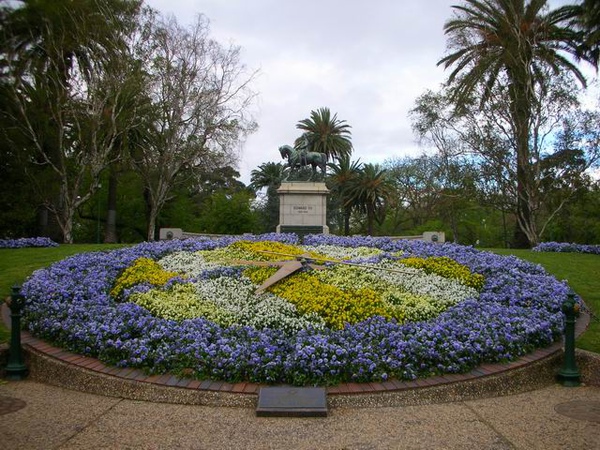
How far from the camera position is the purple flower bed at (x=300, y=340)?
5547mm

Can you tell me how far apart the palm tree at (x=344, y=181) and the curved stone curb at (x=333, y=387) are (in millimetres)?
36471

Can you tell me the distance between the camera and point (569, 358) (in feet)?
19.9

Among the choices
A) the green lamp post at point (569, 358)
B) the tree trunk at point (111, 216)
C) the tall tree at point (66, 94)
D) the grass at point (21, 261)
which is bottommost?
the green lamp post at point (569, 358)

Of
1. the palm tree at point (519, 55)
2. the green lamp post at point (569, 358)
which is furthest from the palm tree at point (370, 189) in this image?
the green lamp post at point (569, 358)

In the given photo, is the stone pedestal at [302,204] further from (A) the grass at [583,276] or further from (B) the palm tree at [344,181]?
(B) the palm tree at [344,181]

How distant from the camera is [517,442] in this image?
4.32 metres

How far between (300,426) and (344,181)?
39.6 meters

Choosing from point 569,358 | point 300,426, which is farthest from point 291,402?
point 569,358

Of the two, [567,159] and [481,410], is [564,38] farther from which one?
[481,410]

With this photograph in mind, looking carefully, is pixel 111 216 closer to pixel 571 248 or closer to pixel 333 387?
pixel 571 248

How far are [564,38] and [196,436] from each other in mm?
25582

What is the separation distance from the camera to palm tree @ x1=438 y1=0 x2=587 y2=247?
23.0m

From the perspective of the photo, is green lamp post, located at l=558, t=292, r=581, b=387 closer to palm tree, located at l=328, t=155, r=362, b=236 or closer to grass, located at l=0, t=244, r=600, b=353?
grass, located at l=0, t=244, r=600, b=353

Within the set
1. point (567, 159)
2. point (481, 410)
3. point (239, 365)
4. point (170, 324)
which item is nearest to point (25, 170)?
point (170, 324)
